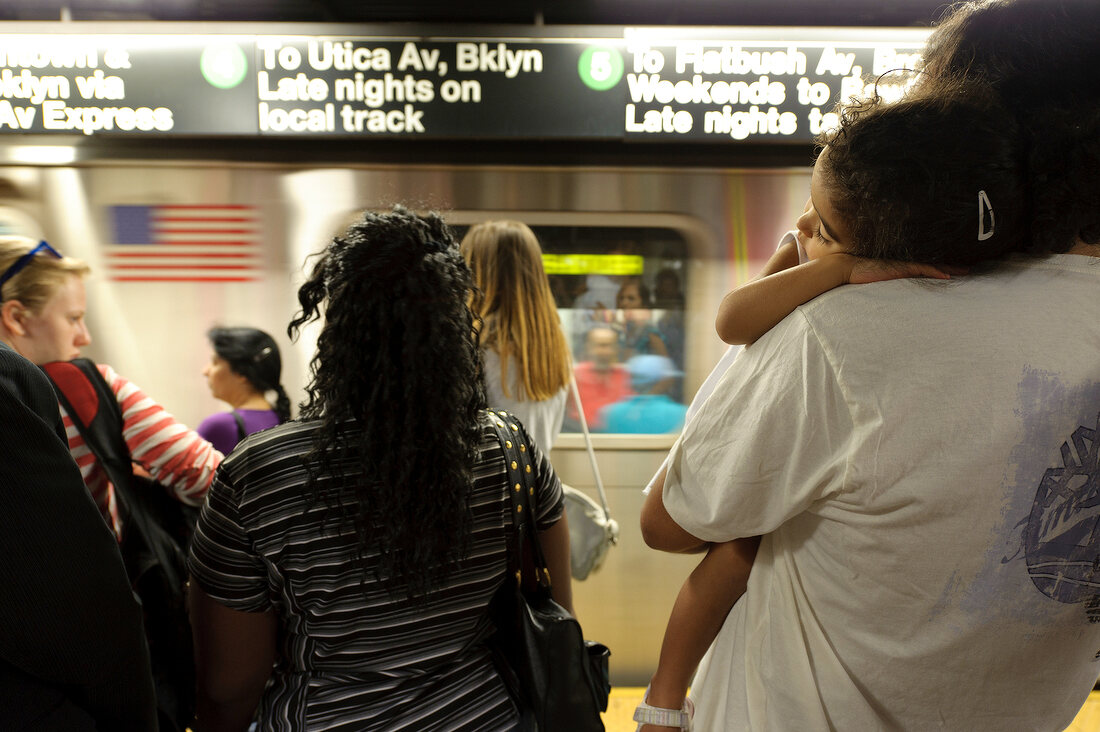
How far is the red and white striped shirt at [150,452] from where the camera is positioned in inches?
62.8

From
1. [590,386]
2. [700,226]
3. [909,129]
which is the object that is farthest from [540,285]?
[909,129]

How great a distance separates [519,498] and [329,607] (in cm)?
34

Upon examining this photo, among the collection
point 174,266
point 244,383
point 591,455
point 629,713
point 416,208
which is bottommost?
point 629,713

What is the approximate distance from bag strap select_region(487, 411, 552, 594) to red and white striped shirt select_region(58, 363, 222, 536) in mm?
967

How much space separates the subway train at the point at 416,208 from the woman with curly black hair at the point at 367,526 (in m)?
1.89

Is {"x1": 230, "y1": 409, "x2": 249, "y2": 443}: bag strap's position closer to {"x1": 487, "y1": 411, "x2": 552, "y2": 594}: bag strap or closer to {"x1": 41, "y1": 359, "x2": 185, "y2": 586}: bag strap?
{"x1": 41, "y1": 359, "x2": 185, "y2": 586}: bag strap

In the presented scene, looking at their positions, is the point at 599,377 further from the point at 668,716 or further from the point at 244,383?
the point at 668,716

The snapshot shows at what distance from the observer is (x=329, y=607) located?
99 cm

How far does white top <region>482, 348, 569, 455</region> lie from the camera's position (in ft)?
7.84

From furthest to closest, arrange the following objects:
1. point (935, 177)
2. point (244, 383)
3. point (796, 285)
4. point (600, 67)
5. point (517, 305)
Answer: point (244, 383)
point (600, 67)
point (517, 305)
point (796, 285)
point (935, 177)

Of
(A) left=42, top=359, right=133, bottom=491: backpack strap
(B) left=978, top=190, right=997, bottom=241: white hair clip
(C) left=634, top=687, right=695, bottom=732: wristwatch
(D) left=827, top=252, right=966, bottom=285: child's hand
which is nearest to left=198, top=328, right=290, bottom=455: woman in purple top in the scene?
(A) left=42, top=359, right=133, bottom=491: backpack strap

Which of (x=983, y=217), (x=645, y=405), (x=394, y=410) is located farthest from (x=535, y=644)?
(x=645, y=405)

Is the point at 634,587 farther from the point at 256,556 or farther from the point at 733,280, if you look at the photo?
the point at 256,556

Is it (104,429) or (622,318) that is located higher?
(622,318)
